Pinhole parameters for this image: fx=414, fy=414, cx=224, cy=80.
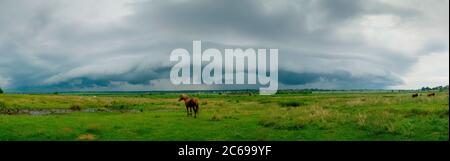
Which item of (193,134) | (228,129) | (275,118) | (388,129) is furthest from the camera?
(275,118)

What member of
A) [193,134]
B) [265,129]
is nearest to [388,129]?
[265,129]

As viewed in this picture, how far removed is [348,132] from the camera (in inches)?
902

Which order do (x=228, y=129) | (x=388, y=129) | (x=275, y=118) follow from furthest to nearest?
(x=275, y=118) → (x=228, y=129) → (x=388, y=129)

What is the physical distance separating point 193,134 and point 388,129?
10.7 m
